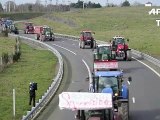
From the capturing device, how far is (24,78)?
1495 inches

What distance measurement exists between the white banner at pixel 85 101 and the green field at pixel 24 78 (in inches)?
316

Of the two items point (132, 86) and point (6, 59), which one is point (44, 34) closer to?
point (6, 59)

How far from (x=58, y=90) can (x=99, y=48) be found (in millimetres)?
7823

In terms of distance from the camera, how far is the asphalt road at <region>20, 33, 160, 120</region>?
23844 millimetres

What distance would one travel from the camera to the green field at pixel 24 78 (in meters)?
26.2

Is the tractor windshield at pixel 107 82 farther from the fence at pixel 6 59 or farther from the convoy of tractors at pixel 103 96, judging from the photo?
the fence at pixel 6 59

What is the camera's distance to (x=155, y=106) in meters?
25.4

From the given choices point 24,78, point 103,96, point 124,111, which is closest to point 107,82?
point 124,111

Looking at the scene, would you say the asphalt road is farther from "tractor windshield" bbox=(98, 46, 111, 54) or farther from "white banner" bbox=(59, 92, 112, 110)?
"white banner" bbox=(59, 92, 112, 110)

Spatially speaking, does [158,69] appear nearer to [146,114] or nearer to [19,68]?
[19,68]

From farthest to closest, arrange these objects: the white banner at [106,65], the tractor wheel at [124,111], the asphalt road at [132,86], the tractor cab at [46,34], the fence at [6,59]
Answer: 1. the tractor cab at [46,34]
2. the fence at [6,59]
3. the white banner at [106,65]
4. the asphalt road at [132,86]
5. the tractor wheel at [124,111]

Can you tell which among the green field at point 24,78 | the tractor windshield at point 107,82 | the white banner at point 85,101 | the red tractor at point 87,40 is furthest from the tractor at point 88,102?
the red tractor at point 87,40

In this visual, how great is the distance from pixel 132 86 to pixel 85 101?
17.1 metres

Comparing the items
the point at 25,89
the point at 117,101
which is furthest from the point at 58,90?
the point at 117,101
